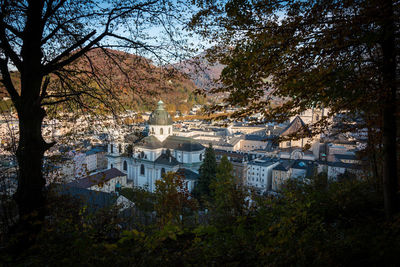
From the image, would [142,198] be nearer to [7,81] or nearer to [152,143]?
[7,81]

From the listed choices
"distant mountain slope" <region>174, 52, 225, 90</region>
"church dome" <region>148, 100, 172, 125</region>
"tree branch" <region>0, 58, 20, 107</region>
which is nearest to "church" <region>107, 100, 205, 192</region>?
"church dome" <region>148, 100, 172, 125</region>

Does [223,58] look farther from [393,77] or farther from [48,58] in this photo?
[48,58]

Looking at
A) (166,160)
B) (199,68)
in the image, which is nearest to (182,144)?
(166,160)

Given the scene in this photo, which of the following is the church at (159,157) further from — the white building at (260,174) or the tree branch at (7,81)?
the tree branch at (7,81)

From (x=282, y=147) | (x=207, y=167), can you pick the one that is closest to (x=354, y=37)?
(x=207, y=167)

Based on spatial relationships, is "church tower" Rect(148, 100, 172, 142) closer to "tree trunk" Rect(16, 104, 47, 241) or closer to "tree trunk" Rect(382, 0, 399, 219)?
"tree trunk" Rect(16, 104, 47, 241)
